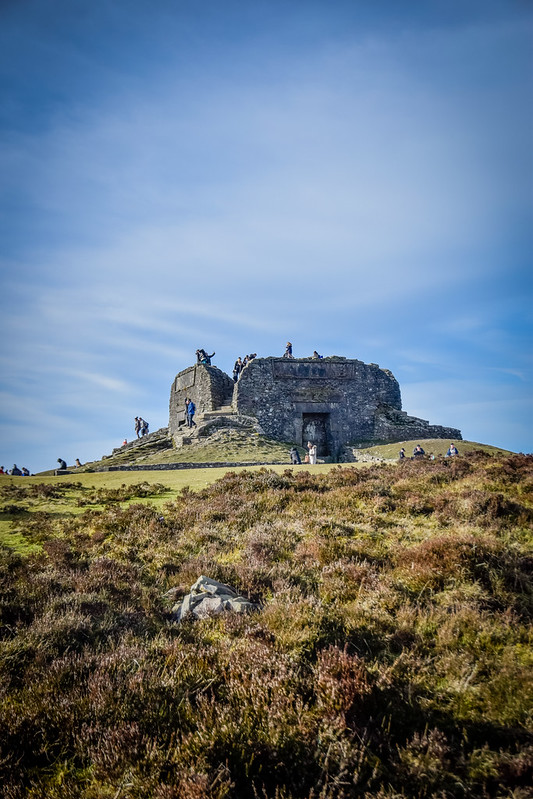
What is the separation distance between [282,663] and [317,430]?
3153cm

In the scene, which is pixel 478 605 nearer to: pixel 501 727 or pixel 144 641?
pixel 501 727

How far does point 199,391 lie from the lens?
118 ft

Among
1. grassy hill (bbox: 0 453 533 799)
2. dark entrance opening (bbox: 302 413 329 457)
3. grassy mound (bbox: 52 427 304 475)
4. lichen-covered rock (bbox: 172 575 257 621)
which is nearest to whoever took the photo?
grassy hill (bbox: 0 453 533 799)

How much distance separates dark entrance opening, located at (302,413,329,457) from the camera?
35.1 meters

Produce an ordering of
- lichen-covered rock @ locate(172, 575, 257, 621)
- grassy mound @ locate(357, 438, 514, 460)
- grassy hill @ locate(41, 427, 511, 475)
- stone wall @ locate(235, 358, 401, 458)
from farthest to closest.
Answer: stone wall @ locate(235, 358, 401, 458) → grassy mound @ locate(357, 438, 514, 460) → grassy hill @ locate(41, 427, 511, 475) → lichen-covered rock @ locate(172, 575, 257, 621)

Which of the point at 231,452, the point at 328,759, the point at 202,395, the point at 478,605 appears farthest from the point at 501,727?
the point at 202,395

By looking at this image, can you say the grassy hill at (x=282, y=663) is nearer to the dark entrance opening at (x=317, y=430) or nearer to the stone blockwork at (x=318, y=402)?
the stone blockwork at (x=318, y=402)

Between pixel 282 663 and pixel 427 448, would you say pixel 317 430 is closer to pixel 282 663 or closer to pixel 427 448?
pixel 427 448

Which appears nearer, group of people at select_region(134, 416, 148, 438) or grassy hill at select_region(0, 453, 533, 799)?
grassy hill at select_region(0, 453, 533, 799)

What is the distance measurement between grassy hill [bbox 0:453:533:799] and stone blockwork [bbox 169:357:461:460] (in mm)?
24662

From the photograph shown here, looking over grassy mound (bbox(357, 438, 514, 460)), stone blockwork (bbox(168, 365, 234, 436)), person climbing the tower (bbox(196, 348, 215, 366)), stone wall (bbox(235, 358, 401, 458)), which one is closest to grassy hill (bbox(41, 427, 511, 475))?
grassy mound (bbox(357, 438, 514, 460))

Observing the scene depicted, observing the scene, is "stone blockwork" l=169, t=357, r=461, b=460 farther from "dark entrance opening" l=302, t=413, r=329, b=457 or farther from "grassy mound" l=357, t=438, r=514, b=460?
"grassy mound" l=357, t=438, r=514, b=460

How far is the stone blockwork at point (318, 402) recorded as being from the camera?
33469 millimetres

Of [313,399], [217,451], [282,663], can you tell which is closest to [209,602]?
[282,663]
